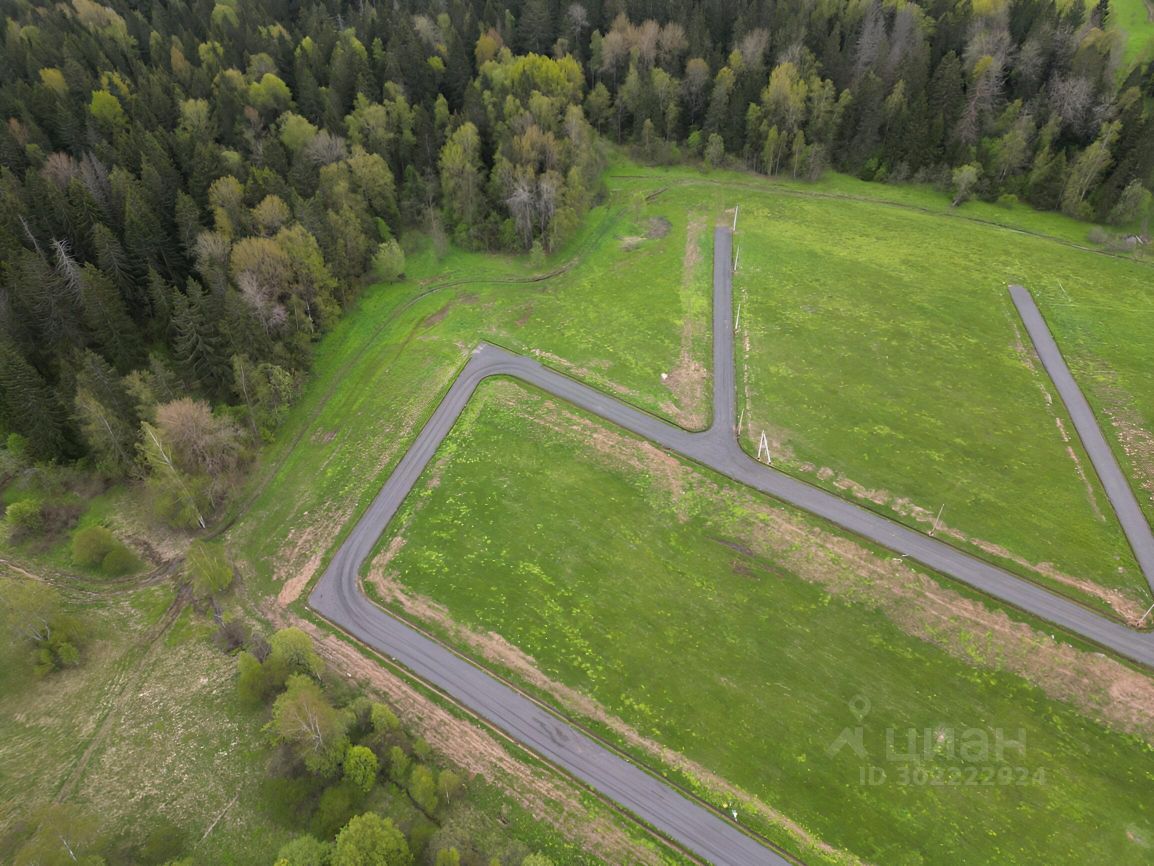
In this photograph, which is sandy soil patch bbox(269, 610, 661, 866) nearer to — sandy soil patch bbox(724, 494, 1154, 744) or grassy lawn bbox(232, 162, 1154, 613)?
grassy lawn bbox(232, 162, 1154, 613)

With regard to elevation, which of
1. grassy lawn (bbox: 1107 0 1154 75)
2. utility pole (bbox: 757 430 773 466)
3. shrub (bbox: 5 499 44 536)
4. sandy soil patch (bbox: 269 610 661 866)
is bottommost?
sandy soil patch (bbox: 269 610 661 866)

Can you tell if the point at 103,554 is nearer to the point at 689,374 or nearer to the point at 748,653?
the point at 748,653

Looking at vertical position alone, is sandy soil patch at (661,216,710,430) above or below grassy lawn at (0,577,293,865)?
above

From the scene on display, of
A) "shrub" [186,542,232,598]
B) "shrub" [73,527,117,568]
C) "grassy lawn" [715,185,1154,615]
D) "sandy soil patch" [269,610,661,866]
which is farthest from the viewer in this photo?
"grassy lawn" [715,185,1154,615]

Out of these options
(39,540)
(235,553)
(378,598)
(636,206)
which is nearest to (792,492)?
(378,598)

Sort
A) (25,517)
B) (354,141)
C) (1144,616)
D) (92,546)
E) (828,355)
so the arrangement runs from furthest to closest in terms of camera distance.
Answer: (354,141)
(828,355)
(25,517)
(92,546)
(1144,616)

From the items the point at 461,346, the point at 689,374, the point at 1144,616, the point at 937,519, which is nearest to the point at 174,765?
the point at 461,346

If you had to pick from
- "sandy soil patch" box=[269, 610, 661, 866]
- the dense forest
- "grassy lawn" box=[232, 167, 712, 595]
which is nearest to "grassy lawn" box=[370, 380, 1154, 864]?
"sandy soil patch" box=[269, 610, 661, 866]
